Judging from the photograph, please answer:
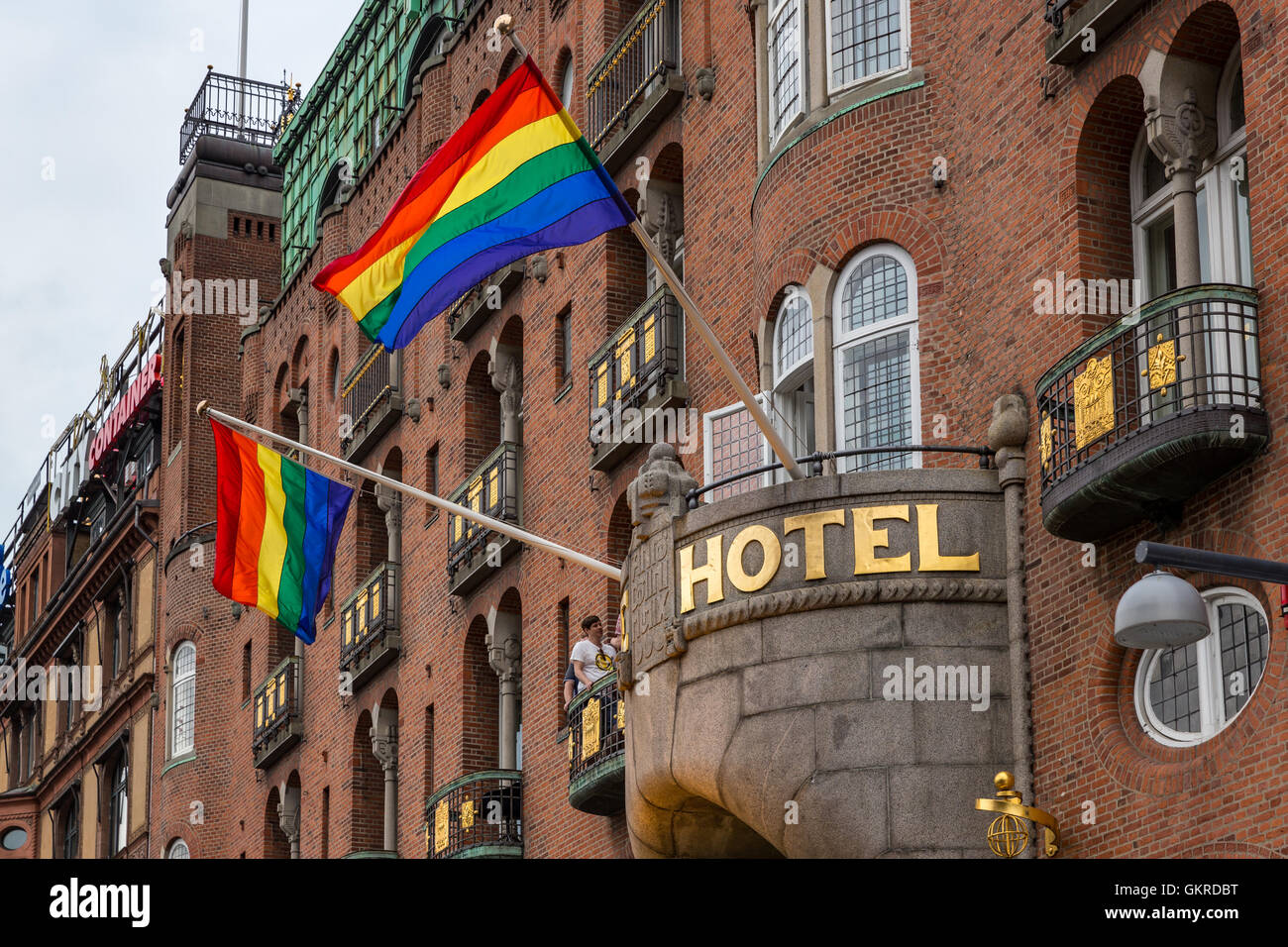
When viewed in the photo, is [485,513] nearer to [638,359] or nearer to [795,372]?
[638,359]

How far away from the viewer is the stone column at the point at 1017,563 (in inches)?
899

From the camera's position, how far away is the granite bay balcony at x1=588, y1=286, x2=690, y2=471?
3203 centimetres

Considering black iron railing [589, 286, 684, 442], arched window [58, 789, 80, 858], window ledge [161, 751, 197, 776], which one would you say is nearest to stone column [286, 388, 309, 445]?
window ledge [161, 751, 197, 776]

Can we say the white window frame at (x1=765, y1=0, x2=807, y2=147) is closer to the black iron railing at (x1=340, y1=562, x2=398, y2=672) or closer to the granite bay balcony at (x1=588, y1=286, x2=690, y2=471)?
the granite bay balcony at (x1=588, y1=286, x2=690, y2=471)

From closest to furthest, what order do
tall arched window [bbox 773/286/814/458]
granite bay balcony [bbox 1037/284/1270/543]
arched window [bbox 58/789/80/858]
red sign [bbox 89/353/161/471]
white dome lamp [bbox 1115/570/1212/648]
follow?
white dome lamp [bbox 1115/570/1212/648] → granite bay balcony [bbox 1037/284/1270/543] → tall arched window [bbox 773/286/814/458] → red sign [bbox 89/353/161/471] → arched window [bbox 58/789/80/858]

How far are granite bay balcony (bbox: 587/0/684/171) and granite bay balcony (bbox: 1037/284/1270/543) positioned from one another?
12.6 metres

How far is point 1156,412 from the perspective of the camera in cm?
2094

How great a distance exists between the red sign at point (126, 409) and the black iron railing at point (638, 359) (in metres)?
32.5

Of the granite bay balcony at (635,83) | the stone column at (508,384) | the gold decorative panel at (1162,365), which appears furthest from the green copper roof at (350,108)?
the gold decorative panel at (1162,365)

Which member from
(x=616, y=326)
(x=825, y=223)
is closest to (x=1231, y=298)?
(x=825, y=223)

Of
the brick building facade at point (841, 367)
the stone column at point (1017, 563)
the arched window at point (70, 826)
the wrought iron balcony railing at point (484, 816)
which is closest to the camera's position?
the brick building facade at point (841, 367)

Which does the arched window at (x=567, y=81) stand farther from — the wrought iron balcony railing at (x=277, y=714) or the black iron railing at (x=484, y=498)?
the wrought iron balcony railing at (x=277, y=714)
